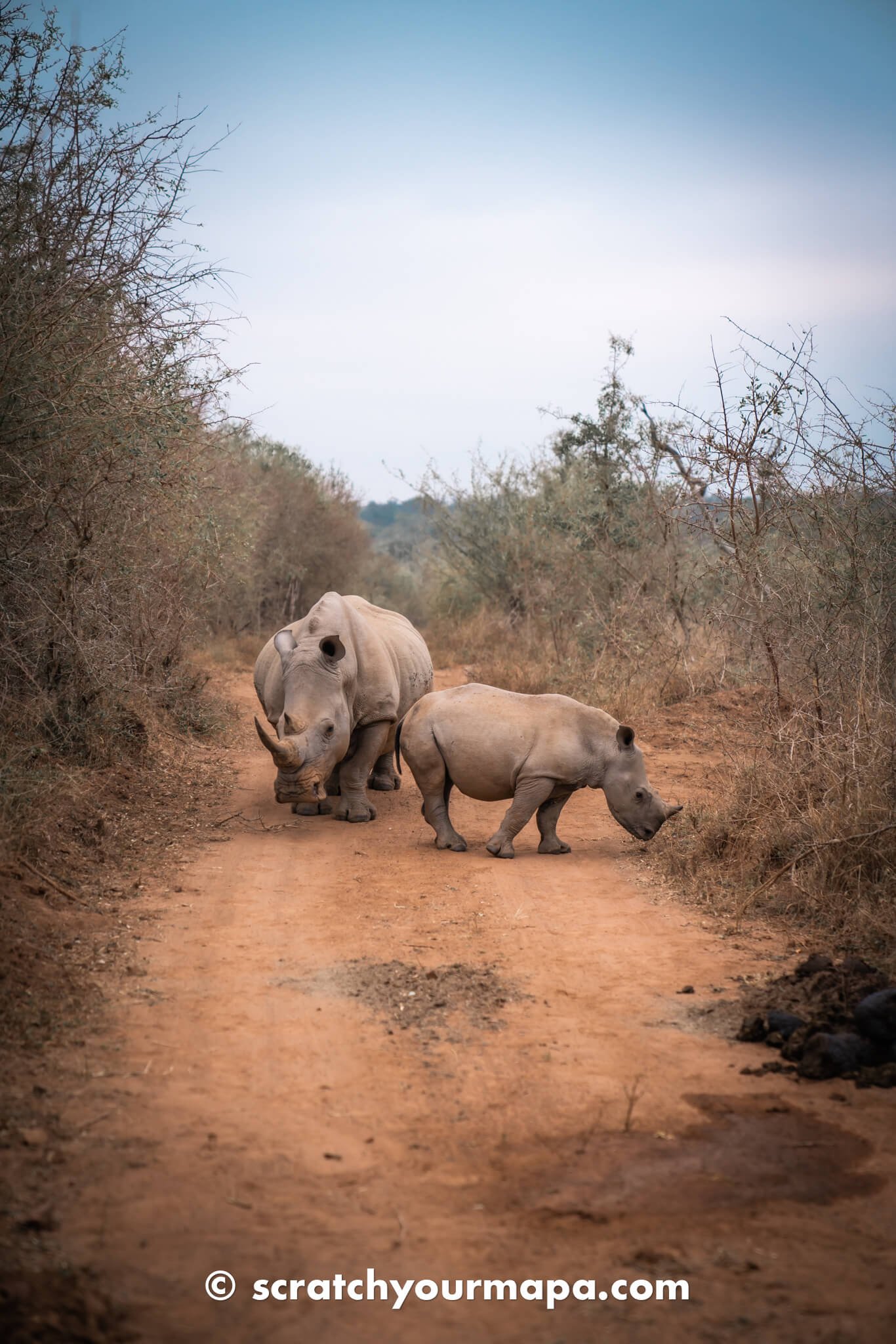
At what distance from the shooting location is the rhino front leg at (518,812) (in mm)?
7195

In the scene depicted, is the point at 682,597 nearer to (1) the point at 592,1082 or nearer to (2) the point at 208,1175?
(1) the point at 592,1082

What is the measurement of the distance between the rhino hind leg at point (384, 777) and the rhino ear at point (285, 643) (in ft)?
6.10

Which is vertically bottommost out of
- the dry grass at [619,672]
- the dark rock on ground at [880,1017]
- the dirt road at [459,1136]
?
the dirt road at [459,1136]

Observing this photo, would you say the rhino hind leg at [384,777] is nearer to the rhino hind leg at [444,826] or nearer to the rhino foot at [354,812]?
the rhino foot at [354,812]

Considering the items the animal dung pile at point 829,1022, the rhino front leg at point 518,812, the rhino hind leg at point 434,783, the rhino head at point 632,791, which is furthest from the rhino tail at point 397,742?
the animal dung pile at point 829,1022

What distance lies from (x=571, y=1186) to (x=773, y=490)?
605cm

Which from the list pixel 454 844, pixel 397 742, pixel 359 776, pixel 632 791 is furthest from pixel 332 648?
pixel 632 791

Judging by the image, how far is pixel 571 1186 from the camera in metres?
3.21

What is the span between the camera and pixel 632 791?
729cm

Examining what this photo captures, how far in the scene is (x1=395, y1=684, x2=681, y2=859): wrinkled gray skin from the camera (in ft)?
23.7

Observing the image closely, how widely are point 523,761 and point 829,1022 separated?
3.22 meters

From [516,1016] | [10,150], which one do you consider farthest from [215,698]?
[516,1016]

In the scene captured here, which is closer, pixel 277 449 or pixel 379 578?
pixel 277 449

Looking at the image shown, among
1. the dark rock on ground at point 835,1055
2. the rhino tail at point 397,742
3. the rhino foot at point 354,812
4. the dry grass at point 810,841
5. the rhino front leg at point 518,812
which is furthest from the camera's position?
the rhino foot at point 354,812
